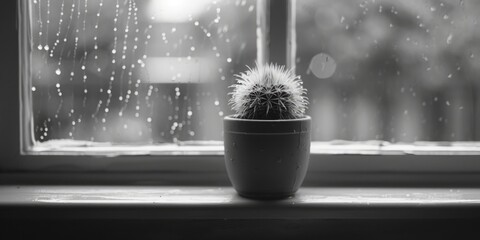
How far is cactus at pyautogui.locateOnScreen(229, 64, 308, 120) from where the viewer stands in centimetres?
93

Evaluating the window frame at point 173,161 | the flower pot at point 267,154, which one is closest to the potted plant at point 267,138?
the flower pot at point 267,154

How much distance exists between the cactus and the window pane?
0.21 meters

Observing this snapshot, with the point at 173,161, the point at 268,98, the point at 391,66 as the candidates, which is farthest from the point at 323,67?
the point at 173,161

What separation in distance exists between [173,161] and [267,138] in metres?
0.30

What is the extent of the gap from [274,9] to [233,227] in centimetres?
50

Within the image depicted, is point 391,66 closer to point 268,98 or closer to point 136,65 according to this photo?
point 268,98

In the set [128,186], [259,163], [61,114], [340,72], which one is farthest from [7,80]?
[340,72]

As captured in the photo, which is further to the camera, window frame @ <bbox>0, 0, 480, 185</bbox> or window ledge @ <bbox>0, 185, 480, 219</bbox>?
window frame @ <bbox>0, 0, 480, 185</bbox>

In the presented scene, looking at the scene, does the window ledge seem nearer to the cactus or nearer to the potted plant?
the potted plant

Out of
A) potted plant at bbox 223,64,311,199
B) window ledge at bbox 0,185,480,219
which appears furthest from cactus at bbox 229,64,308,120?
window ledge at bbox 0,185,480,219

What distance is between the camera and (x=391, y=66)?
1163mm

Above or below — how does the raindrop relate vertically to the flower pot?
above

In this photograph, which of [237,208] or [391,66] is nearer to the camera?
[237,208]

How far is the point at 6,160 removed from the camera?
3.69 ft
